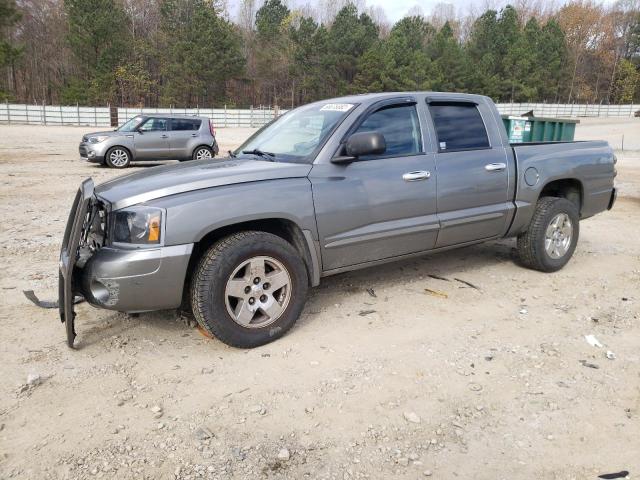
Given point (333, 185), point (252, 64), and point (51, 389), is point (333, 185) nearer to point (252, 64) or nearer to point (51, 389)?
point (51, 389)

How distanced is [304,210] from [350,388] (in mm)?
1254

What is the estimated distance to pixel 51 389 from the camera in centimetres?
313

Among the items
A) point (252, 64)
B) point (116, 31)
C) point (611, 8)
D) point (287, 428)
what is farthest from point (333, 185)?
point (611, 8)

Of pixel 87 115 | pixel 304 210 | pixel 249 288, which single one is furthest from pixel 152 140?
pixel 87 115

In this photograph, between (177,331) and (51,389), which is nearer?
(51,389)

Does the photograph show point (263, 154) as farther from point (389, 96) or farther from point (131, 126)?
point (131, 126)

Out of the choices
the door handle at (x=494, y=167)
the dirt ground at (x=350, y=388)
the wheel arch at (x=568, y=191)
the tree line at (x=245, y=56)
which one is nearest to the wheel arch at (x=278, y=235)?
A: the dirt ground at (x=350, y=388)

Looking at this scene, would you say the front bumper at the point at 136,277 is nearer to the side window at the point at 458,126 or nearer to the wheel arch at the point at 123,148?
the side window at the point at 458,126

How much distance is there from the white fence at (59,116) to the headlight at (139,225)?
129 feet

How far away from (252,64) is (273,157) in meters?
67.9

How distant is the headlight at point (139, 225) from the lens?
3277 mm

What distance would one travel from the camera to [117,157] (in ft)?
48.2

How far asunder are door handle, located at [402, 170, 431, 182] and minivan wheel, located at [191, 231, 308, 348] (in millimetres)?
1123

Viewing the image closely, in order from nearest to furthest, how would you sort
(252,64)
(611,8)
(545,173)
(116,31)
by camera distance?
1. (545,173)
2. (116,31)
3. (252,64)
4. (611,8)
